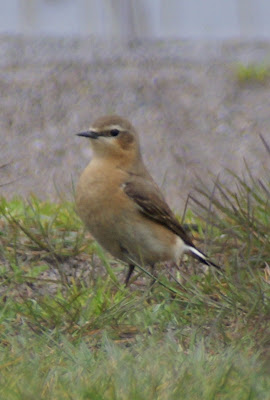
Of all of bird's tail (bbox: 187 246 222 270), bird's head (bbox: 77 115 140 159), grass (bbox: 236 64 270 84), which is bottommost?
bird's tail (bbox: 187 246 222 270)

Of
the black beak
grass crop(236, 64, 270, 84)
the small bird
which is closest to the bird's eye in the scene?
the small bird

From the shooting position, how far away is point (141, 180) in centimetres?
709

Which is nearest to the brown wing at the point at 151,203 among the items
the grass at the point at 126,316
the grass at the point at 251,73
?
the grass at the point at 126,316

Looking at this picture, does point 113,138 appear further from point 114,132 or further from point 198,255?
point 198,255

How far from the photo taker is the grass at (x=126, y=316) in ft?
14.3

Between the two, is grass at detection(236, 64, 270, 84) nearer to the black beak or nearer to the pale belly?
the black beak

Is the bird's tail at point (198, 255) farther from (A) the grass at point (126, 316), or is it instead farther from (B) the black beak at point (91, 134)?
(B) the black beak at point (91, 134)

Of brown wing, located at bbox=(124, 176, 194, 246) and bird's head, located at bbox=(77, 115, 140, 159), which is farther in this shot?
bird's head, located at bbox=(77, 115, 140, 159)

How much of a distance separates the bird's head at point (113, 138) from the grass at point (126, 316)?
634 mm

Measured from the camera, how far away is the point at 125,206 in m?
6.75

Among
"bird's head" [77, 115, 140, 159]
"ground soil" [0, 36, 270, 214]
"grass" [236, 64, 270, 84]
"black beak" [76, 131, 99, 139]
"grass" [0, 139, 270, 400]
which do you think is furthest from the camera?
"grass" [236, 64, 270, 84]

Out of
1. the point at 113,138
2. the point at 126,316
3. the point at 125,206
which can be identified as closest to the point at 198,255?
the point at 125,206

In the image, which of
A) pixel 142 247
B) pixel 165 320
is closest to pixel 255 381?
pixel 165 320

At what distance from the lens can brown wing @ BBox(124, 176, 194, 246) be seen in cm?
688
